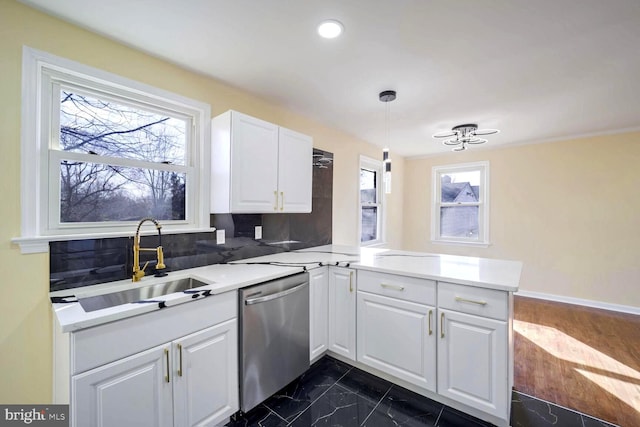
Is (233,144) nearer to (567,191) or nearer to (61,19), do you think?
(61,19)

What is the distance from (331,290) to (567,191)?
3.88 meters

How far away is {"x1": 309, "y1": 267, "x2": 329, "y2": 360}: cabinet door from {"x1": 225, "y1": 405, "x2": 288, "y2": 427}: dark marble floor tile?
499 mm

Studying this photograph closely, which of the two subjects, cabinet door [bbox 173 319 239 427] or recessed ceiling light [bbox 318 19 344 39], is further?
recessed ceiling light [bbox 318 19 344 39]

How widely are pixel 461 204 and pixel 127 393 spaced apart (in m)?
5.05

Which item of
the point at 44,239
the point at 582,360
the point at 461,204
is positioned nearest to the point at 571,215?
the point at 461,204

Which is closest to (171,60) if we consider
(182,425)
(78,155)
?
(78,155)

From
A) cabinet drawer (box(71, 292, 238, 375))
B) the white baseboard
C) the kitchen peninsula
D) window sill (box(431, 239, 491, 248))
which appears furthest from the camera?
window sill (box(431, 239, 491, 248))

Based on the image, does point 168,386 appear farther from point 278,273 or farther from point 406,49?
point 406,49

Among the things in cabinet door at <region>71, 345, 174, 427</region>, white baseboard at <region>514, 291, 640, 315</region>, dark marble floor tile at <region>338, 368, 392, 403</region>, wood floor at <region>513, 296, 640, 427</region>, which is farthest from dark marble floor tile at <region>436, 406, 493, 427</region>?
white baseboard at <region>514, 291, 640, 315</region>

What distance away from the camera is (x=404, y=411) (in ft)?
5.95

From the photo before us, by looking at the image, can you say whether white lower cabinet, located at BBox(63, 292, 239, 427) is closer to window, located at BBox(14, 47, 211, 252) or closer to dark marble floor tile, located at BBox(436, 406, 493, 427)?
window, located at BBox(14, 47, 211, 252)

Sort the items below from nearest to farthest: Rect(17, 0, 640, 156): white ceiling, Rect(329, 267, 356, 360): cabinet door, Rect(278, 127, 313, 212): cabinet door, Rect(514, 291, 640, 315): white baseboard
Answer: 1. Rect(17, 0, 640, 156): white ceiling
2. Rect(329, 267, 356, 360): cabinet door
3. Rect(278, 127, 313, 212): cabinet door
4. Rect(514, 291, 640, 315): white baseboard

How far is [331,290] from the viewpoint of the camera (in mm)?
2332

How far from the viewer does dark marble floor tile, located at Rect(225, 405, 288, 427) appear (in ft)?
5.54
